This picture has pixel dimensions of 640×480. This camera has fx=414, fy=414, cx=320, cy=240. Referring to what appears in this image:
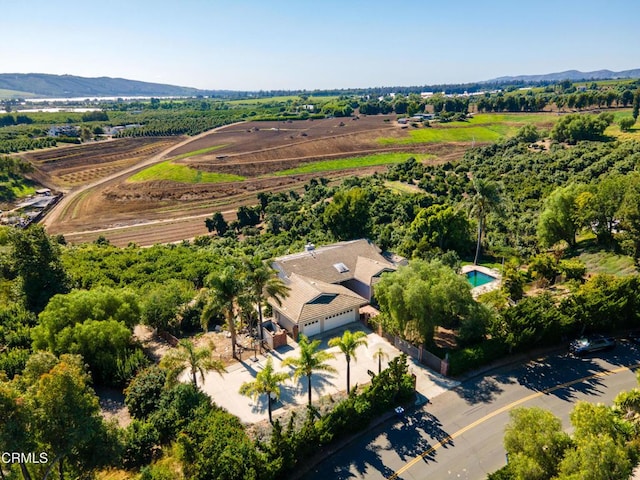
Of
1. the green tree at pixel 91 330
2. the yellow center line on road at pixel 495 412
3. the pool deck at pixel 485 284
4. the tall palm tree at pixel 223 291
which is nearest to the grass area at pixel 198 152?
the green tree at pixel 91 330

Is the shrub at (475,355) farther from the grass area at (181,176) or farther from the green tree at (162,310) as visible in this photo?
the grass area at (181,176)

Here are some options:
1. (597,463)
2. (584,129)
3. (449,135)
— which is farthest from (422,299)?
(449,135)

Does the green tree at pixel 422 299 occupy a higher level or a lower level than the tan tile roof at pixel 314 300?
higher

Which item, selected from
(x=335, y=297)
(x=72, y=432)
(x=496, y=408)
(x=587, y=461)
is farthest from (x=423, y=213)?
(x=72, y=432)

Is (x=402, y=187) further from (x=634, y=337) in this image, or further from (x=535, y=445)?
(x=535, y=445)

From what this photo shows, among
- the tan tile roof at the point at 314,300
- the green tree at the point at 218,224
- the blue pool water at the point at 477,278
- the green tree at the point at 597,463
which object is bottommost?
the green tree at the point at 218,224

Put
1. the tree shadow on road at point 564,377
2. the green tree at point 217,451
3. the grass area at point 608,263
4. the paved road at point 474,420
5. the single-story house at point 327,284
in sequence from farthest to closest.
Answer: the grass area at point 608,263
the single-story house at point 327,284
the tree shadow on road at point 564,377
the paved road at point 474,420
the green tree at point 217,451

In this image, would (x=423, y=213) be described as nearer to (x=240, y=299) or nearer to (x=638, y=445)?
(x=240, y=299)
